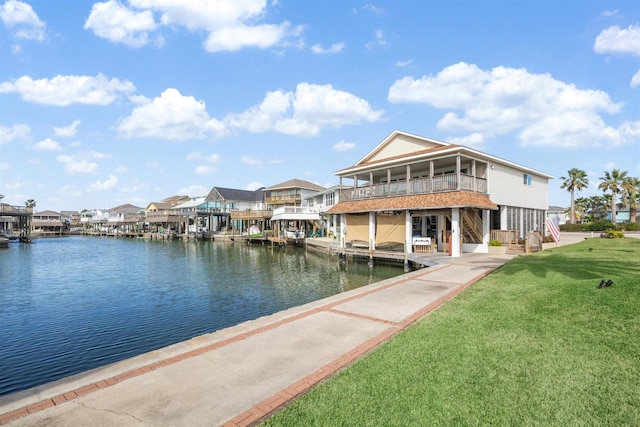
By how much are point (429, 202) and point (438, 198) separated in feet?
2.03

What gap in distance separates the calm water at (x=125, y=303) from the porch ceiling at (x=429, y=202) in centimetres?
447

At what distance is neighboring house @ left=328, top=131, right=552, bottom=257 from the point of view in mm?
22312

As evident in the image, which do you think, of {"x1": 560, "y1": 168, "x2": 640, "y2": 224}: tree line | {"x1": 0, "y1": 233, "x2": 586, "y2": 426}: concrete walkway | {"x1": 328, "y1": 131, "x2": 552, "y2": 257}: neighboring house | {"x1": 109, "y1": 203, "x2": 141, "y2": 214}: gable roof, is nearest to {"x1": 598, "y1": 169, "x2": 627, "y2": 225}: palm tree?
{"x1": 560, "y1": 168, "x2": 640, "y2": 224}: tree line

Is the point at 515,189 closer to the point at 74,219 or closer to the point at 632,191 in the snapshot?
the point at 632,191

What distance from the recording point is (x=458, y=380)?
5.06 m

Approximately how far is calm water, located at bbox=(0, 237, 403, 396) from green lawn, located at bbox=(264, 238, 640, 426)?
24.1ft

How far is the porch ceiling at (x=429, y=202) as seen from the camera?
20895 mm

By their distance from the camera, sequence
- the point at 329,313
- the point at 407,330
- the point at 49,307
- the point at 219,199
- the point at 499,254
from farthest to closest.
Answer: the point at 219,199 < the point at 499,254 < the point at 49,307 < the point at 329,313 < the point at 407,330

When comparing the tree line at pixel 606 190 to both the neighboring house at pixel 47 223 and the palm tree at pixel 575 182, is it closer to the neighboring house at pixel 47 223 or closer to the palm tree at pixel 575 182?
the palm tree at pixel 575 182

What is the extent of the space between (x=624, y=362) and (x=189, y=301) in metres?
15.0

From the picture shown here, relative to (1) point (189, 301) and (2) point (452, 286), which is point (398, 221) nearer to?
(2) point (452, 286)

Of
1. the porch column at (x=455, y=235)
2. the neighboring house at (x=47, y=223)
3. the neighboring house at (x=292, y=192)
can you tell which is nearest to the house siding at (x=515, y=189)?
the porch column at (x=455, y=235)

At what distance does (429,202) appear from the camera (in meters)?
22.5

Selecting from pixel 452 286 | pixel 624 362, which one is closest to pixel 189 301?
pixel 452 286
